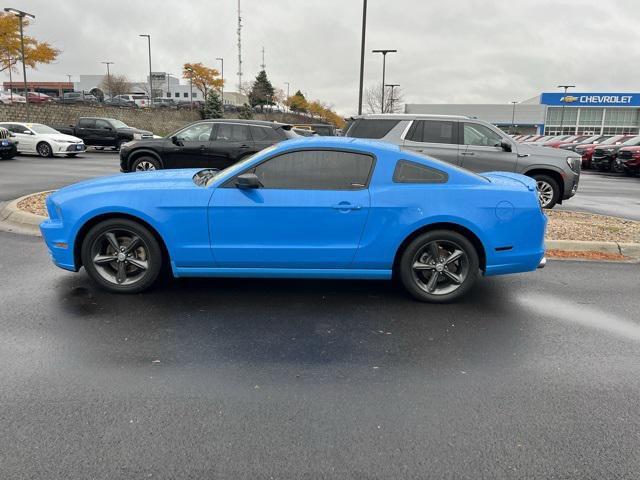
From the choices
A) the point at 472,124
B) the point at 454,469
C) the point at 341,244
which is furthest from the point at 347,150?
the point at 472,124

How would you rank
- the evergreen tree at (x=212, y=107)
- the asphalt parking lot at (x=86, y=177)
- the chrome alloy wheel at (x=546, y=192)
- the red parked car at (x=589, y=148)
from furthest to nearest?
the evergreen tree at (x=212, y=107)
the red parked car at (x=589, y=148)
the asphalt parking lot at (x=86, y=177)
the chrome alloy wheel at (x=546, y=192)

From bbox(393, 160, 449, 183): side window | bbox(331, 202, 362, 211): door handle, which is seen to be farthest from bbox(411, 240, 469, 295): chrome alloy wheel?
bbox(331, 202, 362, 211): door handle

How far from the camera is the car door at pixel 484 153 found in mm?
9773

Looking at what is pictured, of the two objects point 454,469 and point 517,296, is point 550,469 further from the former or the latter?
point 517,296

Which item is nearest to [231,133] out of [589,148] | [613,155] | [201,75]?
[613,155]

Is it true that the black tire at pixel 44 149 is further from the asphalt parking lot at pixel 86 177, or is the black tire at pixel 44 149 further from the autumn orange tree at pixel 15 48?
the autumn orange tree at pixel 15 48

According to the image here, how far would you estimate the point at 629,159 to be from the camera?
20.5 metres

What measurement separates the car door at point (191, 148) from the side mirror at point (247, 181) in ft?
26.1

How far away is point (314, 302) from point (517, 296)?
2.11 meters

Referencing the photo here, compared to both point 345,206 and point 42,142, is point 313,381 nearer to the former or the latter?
point 345,206

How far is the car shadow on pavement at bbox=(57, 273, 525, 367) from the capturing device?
12.0 ft

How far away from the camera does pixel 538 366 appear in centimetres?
358

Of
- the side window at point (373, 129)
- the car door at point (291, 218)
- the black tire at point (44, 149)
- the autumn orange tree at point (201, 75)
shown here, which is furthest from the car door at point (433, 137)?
the autumn orange tree at point (201, 75)

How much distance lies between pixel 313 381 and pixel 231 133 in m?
9.93
